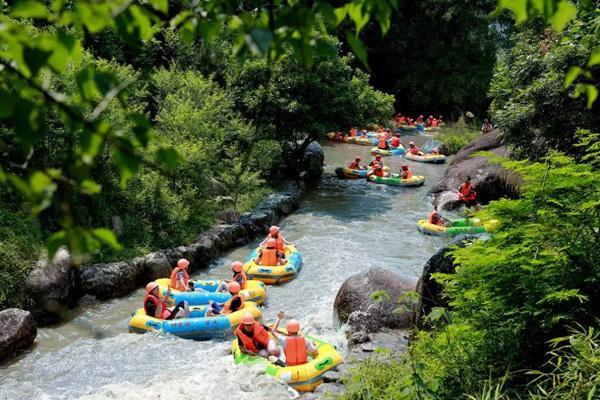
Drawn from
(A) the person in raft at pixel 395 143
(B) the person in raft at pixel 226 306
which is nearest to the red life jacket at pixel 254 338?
(B) the person in raft at pixel 226 306

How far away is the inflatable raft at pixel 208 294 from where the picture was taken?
1046 centimetres

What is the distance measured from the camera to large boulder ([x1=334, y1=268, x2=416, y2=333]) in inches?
354

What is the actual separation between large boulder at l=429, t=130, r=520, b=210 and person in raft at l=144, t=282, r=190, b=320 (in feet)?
32.5

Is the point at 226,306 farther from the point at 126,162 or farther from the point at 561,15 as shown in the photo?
the point at 561,15

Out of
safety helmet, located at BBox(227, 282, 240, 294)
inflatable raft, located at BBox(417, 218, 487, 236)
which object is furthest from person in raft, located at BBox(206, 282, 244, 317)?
inflatable raft, located at BBox(417, 218, 487, 236)

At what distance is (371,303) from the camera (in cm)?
920

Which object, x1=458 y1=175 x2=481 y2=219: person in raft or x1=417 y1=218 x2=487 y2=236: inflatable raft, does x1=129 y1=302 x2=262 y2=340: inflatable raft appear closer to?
x1=417 y1=218 x2=487 y2=236: inflatable raft

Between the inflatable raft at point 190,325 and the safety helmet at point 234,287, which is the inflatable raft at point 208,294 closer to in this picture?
the safety helmet at point 234,287

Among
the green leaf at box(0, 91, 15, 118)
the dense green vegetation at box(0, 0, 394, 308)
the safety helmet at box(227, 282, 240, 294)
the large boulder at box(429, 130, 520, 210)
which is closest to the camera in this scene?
the green leaf at box(0, 91, 15, 118)

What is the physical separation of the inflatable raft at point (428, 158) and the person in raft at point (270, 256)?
13.5 m

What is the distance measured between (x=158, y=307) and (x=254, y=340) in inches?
81.4

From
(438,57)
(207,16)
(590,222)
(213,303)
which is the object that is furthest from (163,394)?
(438,57)

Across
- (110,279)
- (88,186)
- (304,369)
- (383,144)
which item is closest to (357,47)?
(88,186)

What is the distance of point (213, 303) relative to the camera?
390 inches
